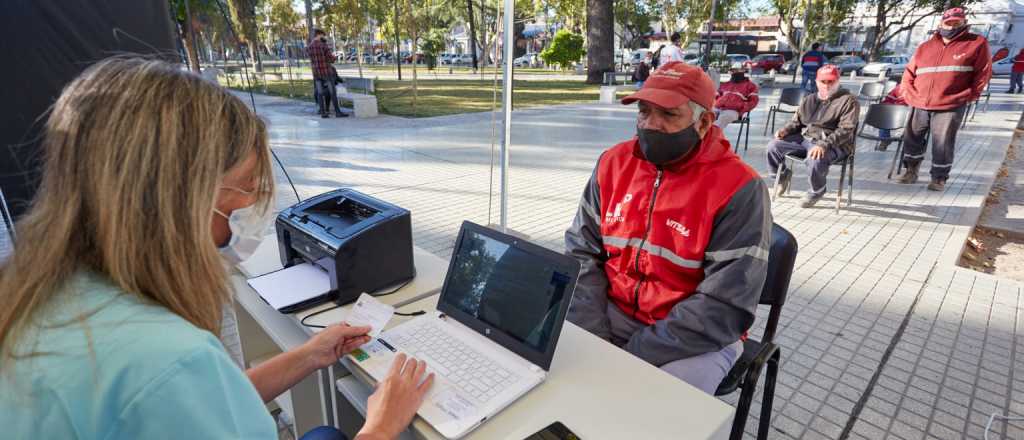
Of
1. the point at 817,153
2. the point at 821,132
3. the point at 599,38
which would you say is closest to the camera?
the point at 817,153

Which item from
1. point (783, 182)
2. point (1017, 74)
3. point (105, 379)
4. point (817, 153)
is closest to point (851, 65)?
point (1017, 74)

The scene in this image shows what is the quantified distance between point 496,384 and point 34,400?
80 centimetres

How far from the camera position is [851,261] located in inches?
156

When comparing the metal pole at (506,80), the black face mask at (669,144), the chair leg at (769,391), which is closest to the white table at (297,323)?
the black face mask at (669,144)

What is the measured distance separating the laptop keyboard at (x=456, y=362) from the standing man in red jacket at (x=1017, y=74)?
21975mm

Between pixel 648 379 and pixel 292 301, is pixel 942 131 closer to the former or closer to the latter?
pixel 648 379

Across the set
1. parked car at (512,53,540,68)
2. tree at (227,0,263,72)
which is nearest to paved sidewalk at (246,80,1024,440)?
tree at (227,0,263,72)

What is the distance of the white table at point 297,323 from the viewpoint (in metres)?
1.55

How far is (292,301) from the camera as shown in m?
1.60

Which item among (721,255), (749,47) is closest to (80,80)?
(721,255)

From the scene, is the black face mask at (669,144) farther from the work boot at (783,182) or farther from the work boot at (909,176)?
the work boot at (909,176)

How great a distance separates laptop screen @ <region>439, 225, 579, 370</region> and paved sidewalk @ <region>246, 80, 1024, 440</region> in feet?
4.97

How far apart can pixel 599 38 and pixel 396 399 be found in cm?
1992

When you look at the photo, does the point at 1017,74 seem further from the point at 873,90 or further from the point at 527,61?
the point at 527,61
